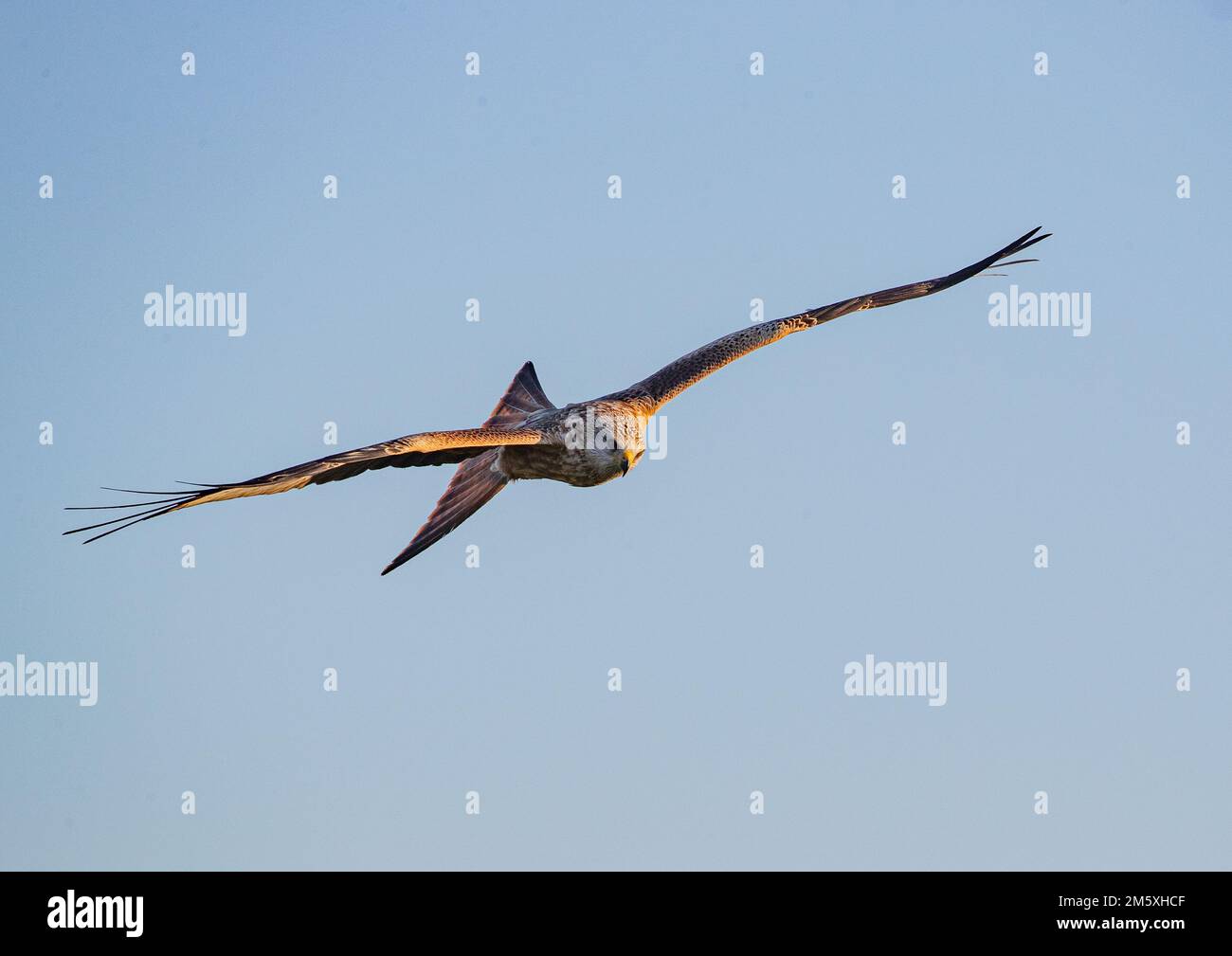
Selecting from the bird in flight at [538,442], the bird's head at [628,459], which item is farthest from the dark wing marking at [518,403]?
the bird's head at [628,459]

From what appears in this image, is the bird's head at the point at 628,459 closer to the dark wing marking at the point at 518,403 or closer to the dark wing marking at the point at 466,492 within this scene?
the dark wing marking at the point at 466,492

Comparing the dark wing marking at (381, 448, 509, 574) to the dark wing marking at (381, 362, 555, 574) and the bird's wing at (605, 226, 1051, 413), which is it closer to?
the dark wing marking at (381, 362, 555, 574)

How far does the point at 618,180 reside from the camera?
19.8m

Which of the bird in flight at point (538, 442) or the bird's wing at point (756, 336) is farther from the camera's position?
the bird's wing at point (756, 336)

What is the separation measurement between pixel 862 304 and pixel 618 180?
185 inches

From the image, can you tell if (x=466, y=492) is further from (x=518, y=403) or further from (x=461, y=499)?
(x=518, y=403)

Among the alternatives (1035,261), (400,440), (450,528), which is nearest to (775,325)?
(1035,261)

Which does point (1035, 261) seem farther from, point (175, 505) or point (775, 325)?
point (175, 505)

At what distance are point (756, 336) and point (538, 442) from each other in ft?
11.9

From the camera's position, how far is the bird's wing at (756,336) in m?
15.0

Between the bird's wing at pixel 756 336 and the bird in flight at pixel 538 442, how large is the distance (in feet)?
0.03

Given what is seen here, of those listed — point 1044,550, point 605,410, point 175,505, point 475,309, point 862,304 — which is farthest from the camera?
point 1044,550

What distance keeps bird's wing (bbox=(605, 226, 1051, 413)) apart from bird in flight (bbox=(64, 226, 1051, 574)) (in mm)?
10

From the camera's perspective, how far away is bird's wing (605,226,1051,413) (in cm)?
→ 1501
